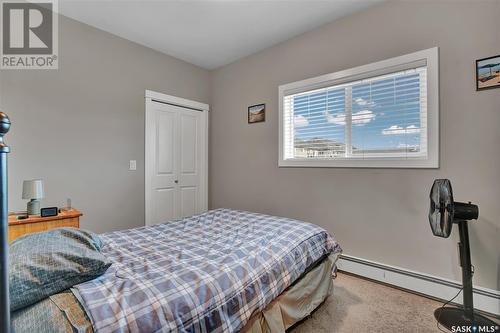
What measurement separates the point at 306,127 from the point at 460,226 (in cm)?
179

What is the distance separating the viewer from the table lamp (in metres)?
2.08

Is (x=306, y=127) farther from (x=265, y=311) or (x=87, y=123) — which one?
(x=87, y=123)

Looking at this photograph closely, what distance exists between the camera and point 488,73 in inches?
73.5

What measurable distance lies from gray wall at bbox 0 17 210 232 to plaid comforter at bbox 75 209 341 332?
1319 millimetres

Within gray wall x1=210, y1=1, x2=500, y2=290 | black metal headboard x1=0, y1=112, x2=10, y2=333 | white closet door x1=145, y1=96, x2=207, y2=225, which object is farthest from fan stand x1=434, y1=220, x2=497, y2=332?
white closet door x1=145, y1=96, x2=207, y2=225

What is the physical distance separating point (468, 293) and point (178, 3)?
351 centimetres

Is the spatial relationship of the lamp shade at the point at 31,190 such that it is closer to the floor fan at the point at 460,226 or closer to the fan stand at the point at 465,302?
the floor fan at the point at 460,226

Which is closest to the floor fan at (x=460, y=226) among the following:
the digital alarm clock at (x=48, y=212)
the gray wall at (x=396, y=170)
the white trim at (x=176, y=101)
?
the gray wall at (x=396, y=170)

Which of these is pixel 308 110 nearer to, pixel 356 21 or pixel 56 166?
pixel 356 21

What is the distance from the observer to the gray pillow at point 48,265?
858mm

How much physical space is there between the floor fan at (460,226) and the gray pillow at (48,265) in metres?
2.10

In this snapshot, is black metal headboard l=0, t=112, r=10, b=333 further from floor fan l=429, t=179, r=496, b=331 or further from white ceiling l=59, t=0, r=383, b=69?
white ceiling l=59, t=0, r=383, b=69

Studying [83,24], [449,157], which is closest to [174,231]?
[449,157]

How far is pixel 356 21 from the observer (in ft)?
8.36
